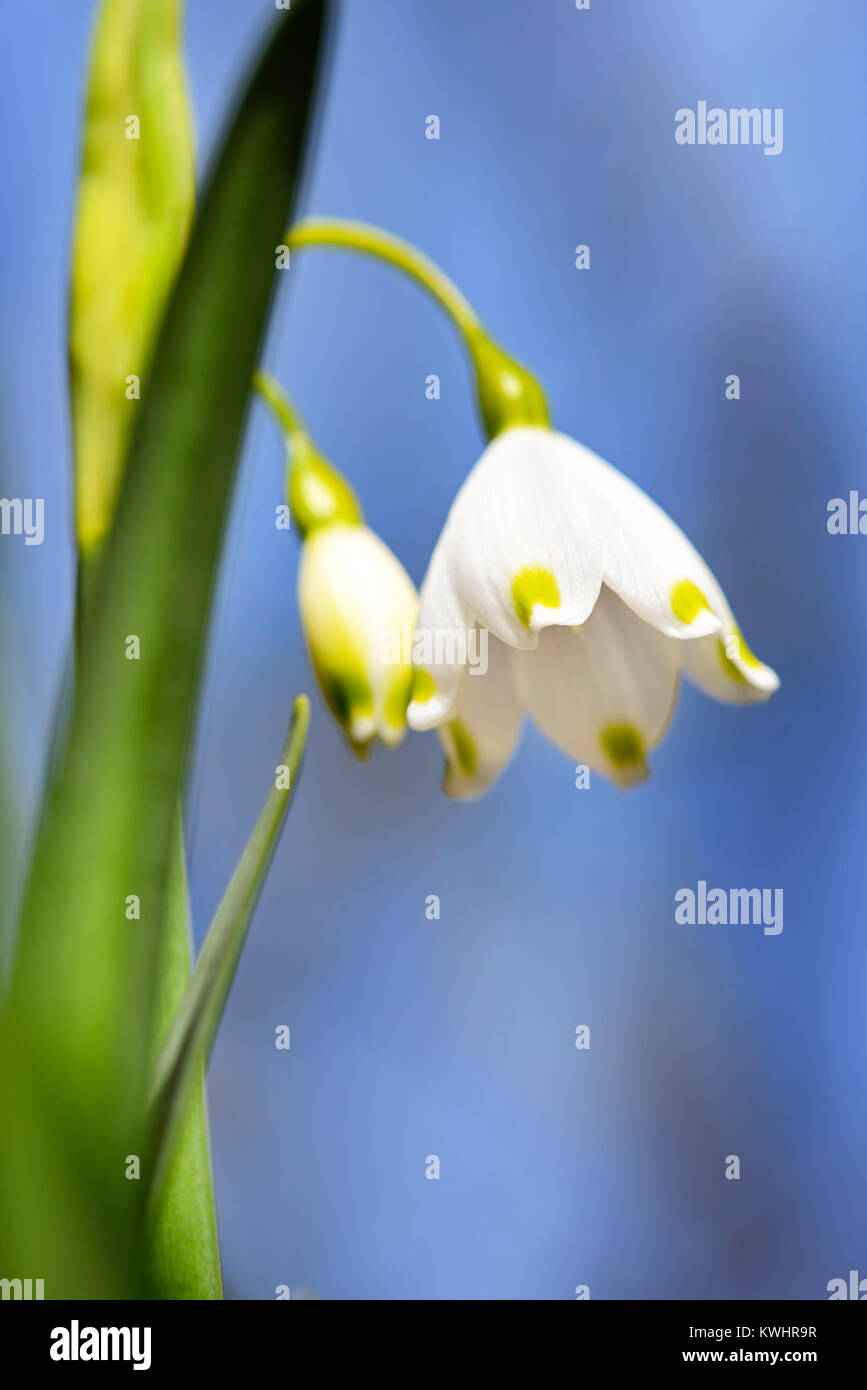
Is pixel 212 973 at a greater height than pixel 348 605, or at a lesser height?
lesser

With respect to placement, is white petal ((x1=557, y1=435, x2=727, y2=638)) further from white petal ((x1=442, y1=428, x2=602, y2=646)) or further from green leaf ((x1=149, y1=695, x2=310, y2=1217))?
green leaf ((x1=149, y1=695, x2=310, y2=1217))

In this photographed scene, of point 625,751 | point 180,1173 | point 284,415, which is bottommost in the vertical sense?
point 180,1173

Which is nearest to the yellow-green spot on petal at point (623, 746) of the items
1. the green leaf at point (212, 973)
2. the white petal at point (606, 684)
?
the white petal at point (606, 684)

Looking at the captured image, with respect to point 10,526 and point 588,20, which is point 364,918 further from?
point 588,20

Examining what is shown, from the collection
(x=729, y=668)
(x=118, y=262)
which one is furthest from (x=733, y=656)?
(x=118, y=262)

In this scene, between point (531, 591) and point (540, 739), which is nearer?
point (531, 591)

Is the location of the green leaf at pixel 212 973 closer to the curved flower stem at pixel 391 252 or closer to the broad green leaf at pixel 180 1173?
the broad green leaf at pixel 180 1173

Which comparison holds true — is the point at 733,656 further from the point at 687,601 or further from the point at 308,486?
the point at 308,486

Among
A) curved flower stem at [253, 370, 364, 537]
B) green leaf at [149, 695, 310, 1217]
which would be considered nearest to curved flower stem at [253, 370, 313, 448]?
curved flower stem at [253, 370, 364, 537]
